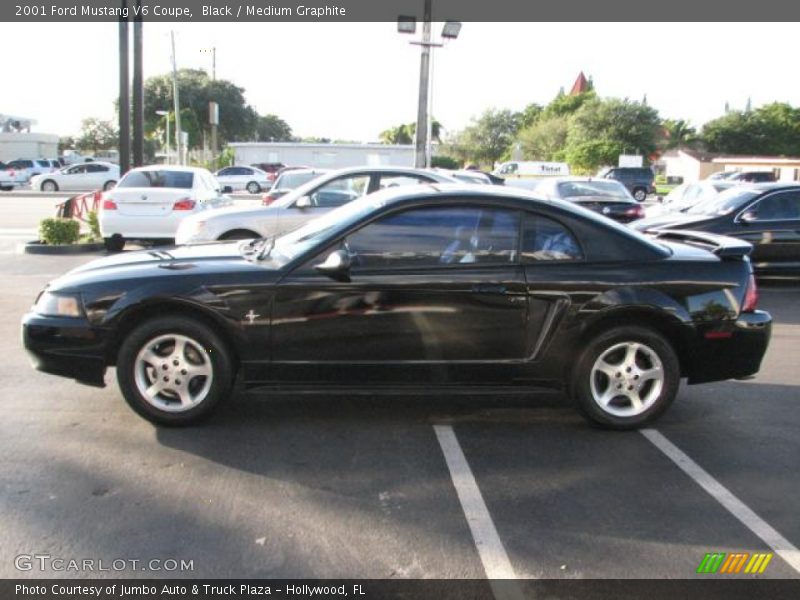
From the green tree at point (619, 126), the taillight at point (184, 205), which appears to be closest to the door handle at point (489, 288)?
the taillight at point (184, 205)

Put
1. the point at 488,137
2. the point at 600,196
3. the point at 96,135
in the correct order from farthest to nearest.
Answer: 1. the point at 488,137
2. the point at 96,135
3. the point at 600,196

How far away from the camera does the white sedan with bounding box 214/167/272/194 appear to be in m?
38.9

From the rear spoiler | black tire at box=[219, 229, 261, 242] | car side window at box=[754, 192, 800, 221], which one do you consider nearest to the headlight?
the rear spoiler

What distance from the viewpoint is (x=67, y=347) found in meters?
4.62

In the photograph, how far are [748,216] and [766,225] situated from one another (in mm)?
271

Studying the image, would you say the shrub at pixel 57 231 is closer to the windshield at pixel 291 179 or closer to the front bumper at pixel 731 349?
the windshield at pixel 291 179

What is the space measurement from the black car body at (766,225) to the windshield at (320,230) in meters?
6.61

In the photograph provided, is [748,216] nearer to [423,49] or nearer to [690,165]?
[423,49]

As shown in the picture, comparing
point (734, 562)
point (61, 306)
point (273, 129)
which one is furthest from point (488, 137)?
point (734, 562)

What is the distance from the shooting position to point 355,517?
3.63 meters

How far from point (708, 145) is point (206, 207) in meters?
74.4

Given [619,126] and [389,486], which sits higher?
[619,126]

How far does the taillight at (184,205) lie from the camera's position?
499 inches

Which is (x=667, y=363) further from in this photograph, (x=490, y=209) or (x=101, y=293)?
(x=101, y=293)
